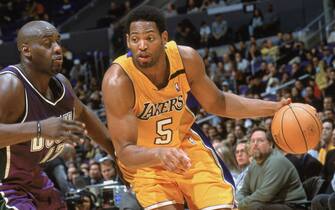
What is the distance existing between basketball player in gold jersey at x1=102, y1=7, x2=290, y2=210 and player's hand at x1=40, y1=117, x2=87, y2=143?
1.46 feet

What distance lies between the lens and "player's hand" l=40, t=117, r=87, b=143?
131 inches

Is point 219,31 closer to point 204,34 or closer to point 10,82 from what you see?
point 204,34

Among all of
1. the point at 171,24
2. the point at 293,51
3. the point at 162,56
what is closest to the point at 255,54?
the point at 293,51

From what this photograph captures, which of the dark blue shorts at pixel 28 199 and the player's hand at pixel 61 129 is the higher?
the player's hand at pixel 61 129

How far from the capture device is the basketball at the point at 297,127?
4301mm

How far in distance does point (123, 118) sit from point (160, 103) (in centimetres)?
30

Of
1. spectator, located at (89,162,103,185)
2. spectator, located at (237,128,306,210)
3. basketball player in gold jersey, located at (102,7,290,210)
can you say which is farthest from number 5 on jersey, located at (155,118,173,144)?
spectator, located at (89,162,103,185)

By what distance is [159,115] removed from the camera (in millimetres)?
4023

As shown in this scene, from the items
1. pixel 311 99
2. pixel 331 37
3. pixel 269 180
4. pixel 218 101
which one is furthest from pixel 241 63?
pixel 218 101

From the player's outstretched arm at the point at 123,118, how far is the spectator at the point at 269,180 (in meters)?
2.99

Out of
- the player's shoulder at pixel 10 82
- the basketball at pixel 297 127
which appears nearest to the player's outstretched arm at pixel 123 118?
the player's shoulder at pixel 10 82

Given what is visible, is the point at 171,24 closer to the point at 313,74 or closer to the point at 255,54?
the point at 255,54

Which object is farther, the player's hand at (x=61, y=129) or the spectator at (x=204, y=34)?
the spectator at (x=204, y=34)

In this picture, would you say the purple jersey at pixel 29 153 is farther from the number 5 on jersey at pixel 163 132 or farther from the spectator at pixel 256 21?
the spectator at pixel 256 21
